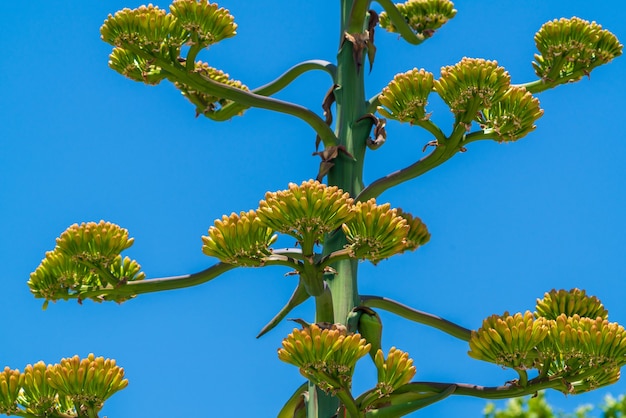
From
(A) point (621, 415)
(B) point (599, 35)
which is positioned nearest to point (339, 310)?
(B) point (599, 35)

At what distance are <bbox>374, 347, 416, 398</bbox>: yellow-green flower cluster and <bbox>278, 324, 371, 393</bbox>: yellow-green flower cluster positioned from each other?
119 millimetres

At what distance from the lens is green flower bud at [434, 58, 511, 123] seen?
4.62 m

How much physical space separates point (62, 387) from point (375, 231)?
1.46m

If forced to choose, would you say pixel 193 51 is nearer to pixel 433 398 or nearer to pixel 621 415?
pixel 433 398

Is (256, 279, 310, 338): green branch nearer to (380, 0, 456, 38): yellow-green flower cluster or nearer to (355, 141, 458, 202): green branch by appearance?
(355, 141, 458, 202): green branch

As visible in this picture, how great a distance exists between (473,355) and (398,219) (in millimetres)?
673

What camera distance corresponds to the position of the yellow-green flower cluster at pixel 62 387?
4.19 m

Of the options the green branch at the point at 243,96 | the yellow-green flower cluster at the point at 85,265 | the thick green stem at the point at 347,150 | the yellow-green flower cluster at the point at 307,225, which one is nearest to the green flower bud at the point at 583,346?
the yellow-green flower cluster at the point at 307,225

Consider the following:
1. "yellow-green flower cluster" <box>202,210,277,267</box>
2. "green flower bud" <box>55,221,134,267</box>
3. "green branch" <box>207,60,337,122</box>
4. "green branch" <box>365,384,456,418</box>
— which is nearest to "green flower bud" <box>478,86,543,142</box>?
"green branch" <box>207,60,337,122</box>

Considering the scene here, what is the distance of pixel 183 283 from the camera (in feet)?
15.7

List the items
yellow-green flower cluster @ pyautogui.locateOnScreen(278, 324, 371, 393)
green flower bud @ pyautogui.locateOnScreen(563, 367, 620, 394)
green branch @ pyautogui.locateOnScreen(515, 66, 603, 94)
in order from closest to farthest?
1. yellow-green flower cluster @ pyautogui.locateOnScreen(278, 324, 371, 393)
2. green flower bud @ pyautogui.locateOnScreen(563, 367, 620, 394)
3. green branch @ pyautogui.locateOnScreen(515, 66, 603, 94)

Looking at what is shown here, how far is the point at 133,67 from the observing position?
5.37m

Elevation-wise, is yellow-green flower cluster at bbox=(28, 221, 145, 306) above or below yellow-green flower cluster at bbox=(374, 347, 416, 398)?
above

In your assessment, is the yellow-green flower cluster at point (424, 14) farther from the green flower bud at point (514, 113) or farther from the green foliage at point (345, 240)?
the green flower bud at point (514, 113)
